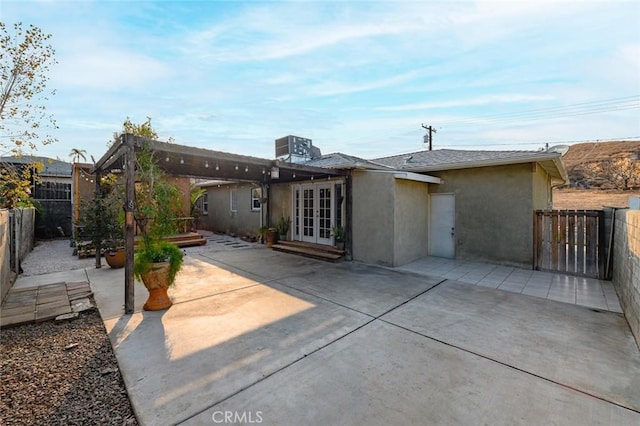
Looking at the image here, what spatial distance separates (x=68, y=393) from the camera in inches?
97.2

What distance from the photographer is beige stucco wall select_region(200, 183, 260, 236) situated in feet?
43.9

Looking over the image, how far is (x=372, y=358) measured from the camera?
9.96 ft

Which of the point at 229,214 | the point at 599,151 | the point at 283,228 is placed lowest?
the point at 283,228

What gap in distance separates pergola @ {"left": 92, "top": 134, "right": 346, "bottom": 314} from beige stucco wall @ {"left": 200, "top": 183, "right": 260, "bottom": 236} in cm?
324

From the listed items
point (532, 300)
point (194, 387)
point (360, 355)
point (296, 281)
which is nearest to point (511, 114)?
point (532, 300)

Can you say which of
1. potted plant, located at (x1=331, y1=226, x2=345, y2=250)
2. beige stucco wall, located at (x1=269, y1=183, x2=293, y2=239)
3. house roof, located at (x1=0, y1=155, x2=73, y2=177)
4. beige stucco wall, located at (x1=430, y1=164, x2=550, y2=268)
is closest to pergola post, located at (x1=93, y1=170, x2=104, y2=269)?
beige stucco wall, located at (x1=269, y1=183, x2=293, y2=239)

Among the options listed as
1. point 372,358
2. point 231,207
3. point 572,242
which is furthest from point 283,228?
point 572,242

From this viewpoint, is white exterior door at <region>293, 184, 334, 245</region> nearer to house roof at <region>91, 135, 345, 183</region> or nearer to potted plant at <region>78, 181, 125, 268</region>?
house roof at <region>91, 135, 345, 183</region>

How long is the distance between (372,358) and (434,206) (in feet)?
22.5

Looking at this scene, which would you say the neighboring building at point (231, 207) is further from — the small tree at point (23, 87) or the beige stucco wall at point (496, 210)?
the beige stucco wall at point (496, 210)

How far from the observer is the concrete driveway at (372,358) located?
2258mm

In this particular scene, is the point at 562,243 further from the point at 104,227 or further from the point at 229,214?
the point at 229,214

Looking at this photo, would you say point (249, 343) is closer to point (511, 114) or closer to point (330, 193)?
point (330, 193)

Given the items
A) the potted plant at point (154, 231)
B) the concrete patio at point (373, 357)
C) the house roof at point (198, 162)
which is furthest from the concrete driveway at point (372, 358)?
the house roof at point (198, 162)
